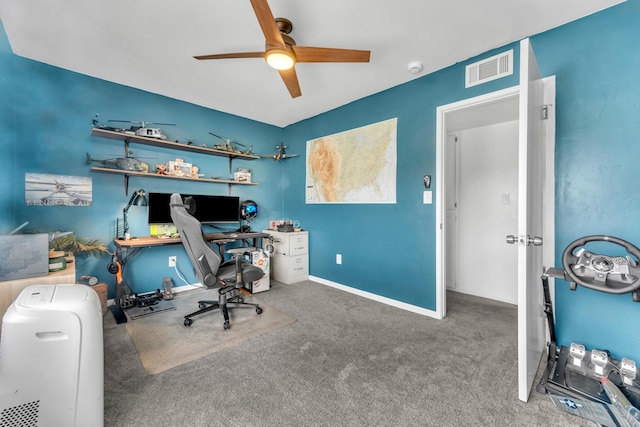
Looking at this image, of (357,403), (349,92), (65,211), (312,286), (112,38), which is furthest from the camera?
(312,286)

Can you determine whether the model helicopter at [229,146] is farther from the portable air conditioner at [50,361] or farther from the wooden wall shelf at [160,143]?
the portable air conditioner at [50,361]

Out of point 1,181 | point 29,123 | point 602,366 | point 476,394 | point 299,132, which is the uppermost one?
point 299,132

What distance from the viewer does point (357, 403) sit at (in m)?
1.46

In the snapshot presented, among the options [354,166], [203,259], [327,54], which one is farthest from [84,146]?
[354,166]

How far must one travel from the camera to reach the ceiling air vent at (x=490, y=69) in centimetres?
218

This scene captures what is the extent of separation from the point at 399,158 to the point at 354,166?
641mm

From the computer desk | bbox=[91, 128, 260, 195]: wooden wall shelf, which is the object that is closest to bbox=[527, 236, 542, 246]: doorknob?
the computer desk

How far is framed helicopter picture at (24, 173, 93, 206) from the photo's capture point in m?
2.47

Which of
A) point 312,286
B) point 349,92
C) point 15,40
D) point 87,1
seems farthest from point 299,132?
point 15,40

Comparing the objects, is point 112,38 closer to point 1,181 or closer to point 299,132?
point 1,181

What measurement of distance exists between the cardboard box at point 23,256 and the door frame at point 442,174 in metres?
2.98

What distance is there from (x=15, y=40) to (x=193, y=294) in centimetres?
286

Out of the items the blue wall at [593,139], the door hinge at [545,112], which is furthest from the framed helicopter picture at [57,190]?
the door hinge at [545,112]

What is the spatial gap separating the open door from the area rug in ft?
5.82
